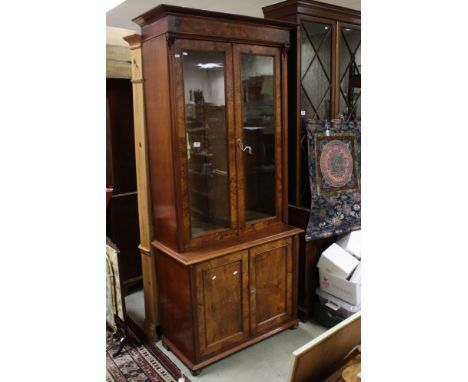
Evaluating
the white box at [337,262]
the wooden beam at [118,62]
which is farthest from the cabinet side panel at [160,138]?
the white box at [337,262]

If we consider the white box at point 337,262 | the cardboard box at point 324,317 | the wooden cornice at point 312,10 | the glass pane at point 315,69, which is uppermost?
the wooden cornice at point 312,10

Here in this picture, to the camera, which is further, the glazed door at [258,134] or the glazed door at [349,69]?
the glazed door at [349,69]

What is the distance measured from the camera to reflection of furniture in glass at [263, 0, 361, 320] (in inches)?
112

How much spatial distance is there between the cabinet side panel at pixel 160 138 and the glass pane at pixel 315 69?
3.51 feet

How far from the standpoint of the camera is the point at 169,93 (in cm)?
228

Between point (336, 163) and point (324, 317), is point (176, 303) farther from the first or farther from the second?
point (336, 163)

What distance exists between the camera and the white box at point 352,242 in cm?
295

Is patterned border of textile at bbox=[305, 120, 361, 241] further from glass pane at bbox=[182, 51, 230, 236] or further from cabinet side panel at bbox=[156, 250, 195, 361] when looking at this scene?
cabinet side panel at bbox=[156, 250, 195, 361]

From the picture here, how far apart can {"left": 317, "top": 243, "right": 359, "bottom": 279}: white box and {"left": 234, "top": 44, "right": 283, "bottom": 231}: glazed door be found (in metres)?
0.44

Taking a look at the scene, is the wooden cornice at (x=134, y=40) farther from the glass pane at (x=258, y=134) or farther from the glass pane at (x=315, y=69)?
the glass pane at (x=315, y=69)
